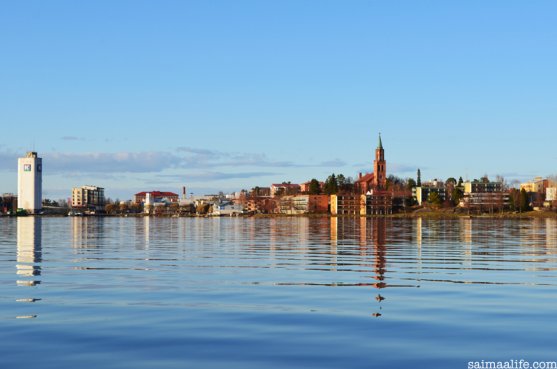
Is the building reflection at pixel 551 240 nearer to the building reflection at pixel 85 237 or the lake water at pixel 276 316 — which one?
the lake water at pixel 276 316

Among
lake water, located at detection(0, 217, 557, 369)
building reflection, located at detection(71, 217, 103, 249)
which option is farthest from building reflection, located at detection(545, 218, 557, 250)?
building reflection, located at detection(71, 217, 103, 249)

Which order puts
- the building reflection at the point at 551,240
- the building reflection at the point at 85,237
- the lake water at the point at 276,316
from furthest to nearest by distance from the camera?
1. the building reflection at the point at 85,237
2. the building reflection at the point at 551,240
3. the lake water at the point at 276,316

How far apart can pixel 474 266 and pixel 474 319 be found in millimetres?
13939

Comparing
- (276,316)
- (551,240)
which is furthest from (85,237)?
(276,316)

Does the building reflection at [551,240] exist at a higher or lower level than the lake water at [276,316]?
lower

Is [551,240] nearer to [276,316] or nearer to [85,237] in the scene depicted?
[85,237]

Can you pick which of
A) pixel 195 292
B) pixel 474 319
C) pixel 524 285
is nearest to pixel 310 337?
pixel 474 319

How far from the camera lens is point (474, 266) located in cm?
2889

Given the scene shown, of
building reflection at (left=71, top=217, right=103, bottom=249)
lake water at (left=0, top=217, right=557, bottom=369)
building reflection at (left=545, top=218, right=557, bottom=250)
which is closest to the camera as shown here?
lake water at (left=0, top=217, right=557, bottom=369)

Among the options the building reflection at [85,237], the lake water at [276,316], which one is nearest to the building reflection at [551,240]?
the lake water at [276,316]

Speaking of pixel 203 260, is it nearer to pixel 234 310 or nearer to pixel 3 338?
pixel 234 310

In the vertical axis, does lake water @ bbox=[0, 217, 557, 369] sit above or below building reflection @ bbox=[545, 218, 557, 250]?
above

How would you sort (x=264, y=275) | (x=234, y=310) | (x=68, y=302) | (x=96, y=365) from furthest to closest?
1. (x=264, y=275)
2. (x=68, y=302)
3. (x=234, y=310)
4. (x=96, y=365)

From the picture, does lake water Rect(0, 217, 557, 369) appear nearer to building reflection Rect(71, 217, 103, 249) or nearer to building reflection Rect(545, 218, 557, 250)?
building reflection Rect(545, 218, 557, 250)
